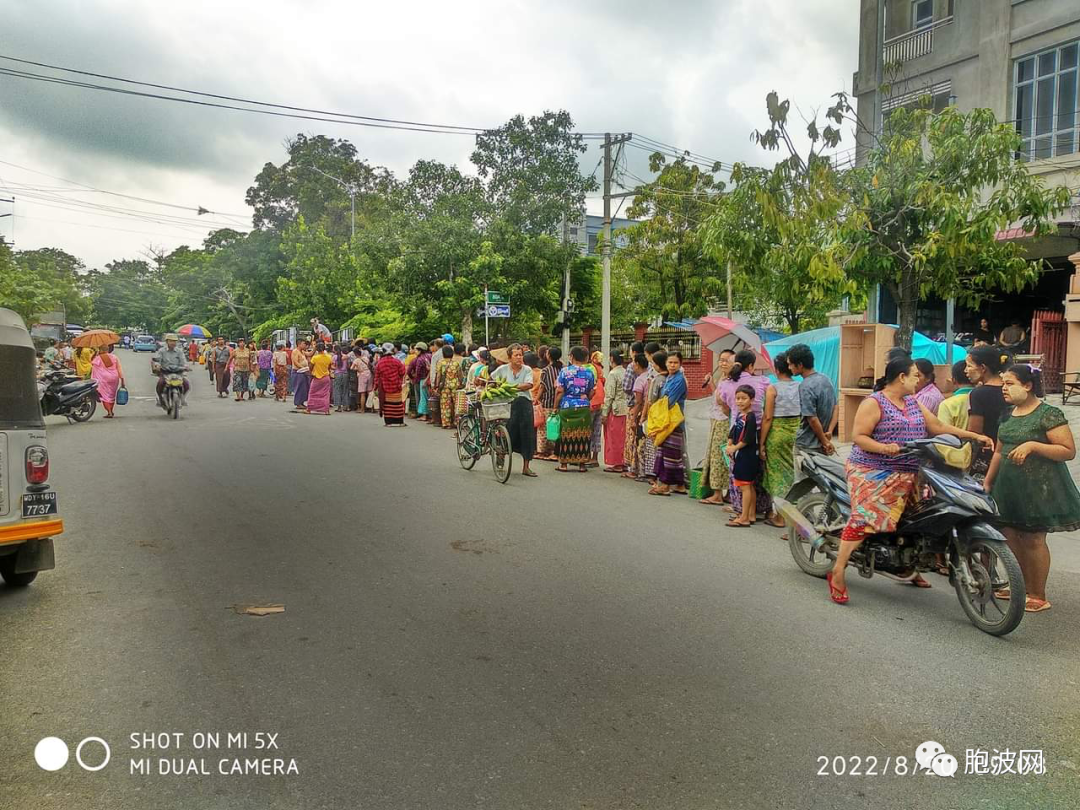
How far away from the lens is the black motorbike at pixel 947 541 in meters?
4.87

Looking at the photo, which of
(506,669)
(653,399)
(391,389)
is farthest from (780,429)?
(391,389)

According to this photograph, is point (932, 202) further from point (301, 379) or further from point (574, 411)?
point (301, 379)

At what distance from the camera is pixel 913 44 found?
64.5ft

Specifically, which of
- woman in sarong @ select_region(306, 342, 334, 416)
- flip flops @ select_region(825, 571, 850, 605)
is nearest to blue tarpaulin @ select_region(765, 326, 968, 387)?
woman in sarong @ select_region(306, 342, 334, 416)

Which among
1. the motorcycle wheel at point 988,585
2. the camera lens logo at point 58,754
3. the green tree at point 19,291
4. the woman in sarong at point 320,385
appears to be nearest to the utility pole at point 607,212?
the woman in sarong at point 320,385

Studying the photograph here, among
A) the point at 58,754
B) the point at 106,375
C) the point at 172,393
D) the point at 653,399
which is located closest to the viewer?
the point at 58,754

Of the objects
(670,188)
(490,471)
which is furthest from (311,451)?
(670,188)

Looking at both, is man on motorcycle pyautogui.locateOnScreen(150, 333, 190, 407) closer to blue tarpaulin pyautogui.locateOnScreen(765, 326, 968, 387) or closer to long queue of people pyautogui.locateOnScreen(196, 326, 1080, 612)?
long queue of people pyautogui.locateOnScreen(196, 326, 1080, 612)

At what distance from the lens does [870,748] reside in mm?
3479

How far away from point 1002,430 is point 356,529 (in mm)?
5120

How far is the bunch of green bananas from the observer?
10828 millimetres

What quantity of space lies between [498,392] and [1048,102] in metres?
13.5

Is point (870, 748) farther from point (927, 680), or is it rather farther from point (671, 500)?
point (671, 500)

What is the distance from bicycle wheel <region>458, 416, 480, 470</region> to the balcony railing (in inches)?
547
